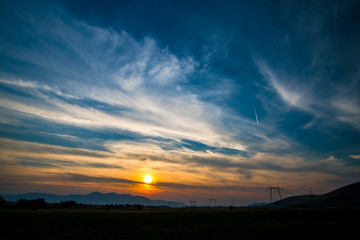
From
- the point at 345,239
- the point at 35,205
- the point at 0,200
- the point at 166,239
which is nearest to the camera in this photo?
the point at 345,239

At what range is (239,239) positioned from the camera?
84.0 feet

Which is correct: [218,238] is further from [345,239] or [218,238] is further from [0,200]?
[0,200]

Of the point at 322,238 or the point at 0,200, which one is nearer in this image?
the point at 322,238

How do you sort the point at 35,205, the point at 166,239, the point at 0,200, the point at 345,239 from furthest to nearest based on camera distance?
1. the point at 0,200
2. the point at 35,205
3. the point at 166,239
4. the point at 345,239

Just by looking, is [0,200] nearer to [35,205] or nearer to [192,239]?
[35,205]

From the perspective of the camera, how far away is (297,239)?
2539 cm

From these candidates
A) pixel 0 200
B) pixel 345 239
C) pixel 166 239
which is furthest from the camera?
pixel 0 200

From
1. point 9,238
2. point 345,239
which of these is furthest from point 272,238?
point 9,238

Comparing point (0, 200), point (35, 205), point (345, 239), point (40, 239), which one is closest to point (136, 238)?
point (40, 239)

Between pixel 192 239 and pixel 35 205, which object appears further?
pixel 35 205

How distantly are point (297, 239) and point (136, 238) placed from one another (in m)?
20.4

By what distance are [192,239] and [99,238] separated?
1228cm

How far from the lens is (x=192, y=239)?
1014 inches

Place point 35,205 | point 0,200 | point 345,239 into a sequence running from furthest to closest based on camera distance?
point 0,200
point 35,205
point 345,239
